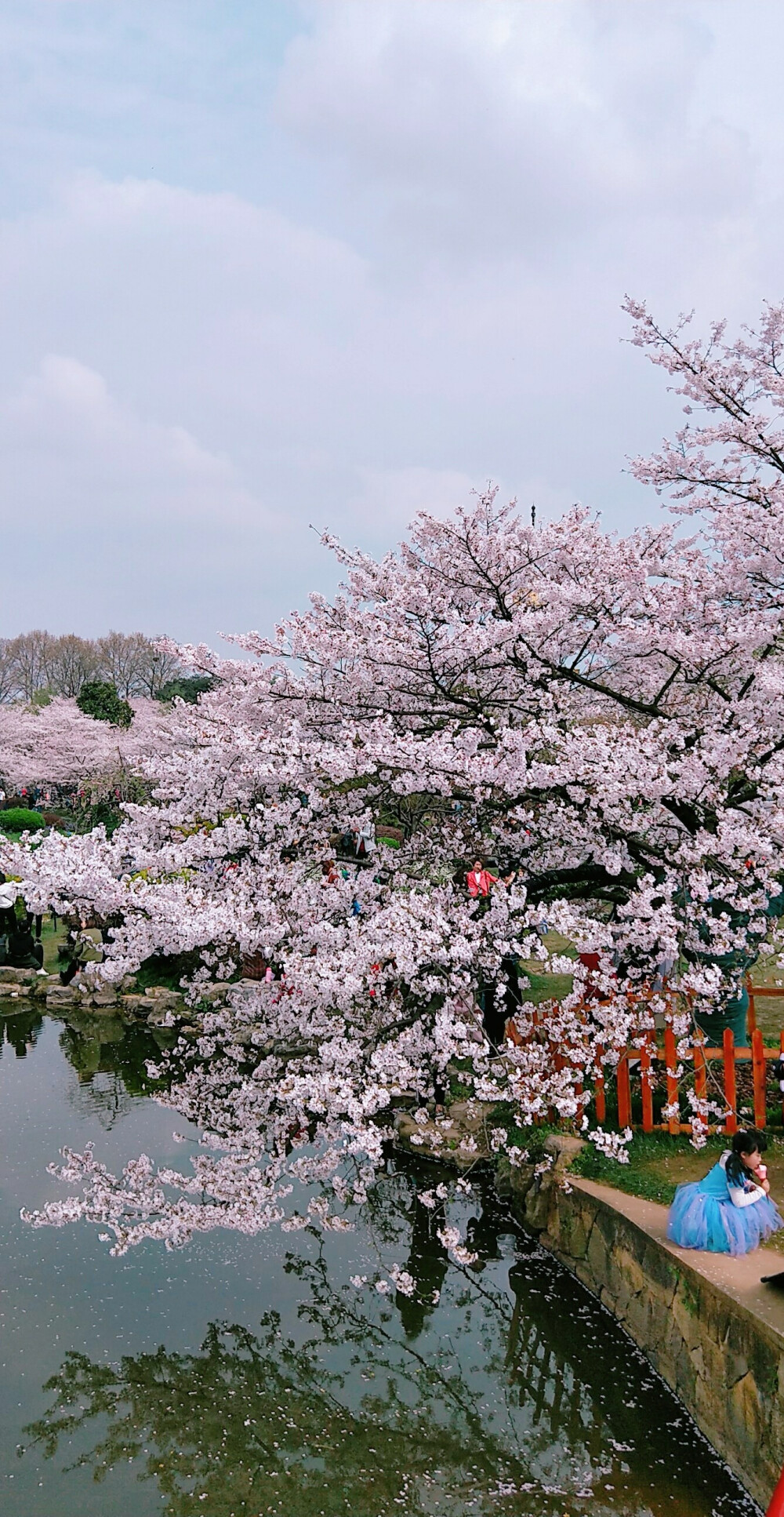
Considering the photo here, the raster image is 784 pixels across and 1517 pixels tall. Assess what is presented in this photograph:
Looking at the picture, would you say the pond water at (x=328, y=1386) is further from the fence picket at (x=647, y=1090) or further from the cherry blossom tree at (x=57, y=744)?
the cherry blossom tree at (x=57, y=744)

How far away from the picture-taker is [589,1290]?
225 inches

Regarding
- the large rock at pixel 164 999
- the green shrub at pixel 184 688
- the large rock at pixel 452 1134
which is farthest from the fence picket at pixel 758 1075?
the green shrub at pixel 184 688

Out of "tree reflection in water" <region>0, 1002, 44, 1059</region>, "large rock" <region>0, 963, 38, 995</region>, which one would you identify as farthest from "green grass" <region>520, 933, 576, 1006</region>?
"large rock" <region>0, 963, 38, 995</region>

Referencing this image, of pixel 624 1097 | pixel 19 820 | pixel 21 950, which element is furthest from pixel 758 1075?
pixel 19 820

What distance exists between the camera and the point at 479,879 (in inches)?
261

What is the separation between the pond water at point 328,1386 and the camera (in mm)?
4145

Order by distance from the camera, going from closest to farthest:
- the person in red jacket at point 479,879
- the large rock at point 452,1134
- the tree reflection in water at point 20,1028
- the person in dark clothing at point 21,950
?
the person in red jacket at point 479,879 < the large rock at point 452,1134 < the tree reflection in water at point 20,1028 < the person in dark clothing at point 21,950

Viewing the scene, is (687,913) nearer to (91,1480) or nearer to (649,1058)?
(649,1058)

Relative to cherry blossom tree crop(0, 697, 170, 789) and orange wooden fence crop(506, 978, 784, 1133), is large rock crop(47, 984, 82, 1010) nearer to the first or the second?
orange wooden fence crop(506, 978, 784, 1133)

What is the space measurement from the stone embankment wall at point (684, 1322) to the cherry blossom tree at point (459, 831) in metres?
0.67

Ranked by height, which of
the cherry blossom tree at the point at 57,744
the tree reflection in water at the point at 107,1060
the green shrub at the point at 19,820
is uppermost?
the cherry blossom tree at the point at 57,744

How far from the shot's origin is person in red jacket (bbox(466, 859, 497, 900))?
21.3 ft

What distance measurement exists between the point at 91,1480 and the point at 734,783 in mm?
5626

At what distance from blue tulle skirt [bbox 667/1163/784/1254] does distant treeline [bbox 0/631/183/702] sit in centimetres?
4163
